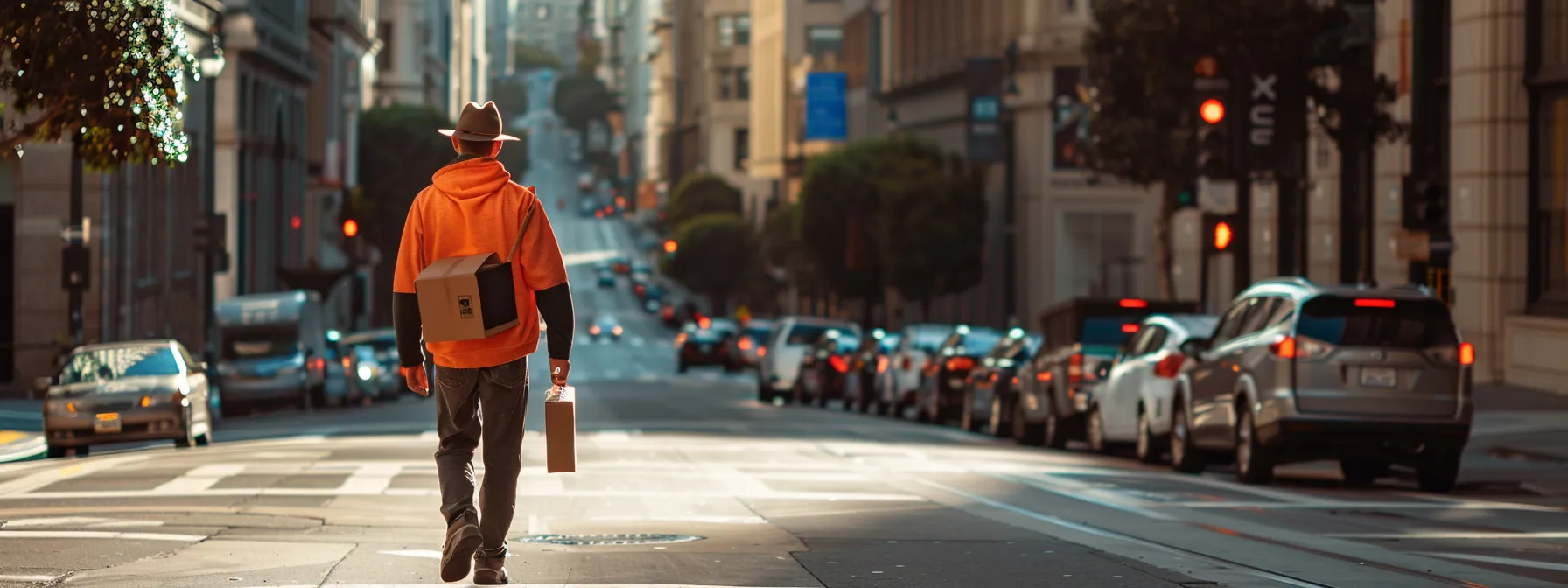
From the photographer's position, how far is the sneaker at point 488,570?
960cm

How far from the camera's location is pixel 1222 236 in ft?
90.2

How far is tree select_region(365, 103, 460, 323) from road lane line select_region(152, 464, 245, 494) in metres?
81.6

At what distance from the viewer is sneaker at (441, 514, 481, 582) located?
9.48 meters

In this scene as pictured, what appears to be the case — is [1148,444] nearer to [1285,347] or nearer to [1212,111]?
[1285,347]

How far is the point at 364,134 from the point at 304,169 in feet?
87.5

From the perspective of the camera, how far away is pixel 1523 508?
1681 centimetres

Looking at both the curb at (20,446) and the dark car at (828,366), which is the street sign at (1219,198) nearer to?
the curb at (20,446)

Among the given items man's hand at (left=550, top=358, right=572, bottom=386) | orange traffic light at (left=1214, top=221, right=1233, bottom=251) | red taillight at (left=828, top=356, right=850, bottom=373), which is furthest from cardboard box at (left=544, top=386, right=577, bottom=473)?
red taillight at (left=828, top=356, right=850, bottom=373)

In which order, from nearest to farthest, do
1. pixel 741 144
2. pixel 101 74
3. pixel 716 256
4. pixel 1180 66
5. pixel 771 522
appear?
pixel 771 522
pixel 101 74
pixel 1180 66
pixel 716 256
pixel 741 144

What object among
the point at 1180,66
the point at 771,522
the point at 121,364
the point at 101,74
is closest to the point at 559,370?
the point at 771,522

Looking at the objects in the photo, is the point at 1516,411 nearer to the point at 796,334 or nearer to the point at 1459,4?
the point at 1459,4

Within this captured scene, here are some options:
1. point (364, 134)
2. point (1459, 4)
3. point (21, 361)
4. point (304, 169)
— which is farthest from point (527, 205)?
point (364, 134)

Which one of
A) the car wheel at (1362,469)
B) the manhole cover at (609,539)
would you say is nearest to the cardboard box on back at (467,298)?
the manhole cover at (609,539)

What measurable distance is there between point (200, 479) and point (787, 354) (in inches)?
1233
